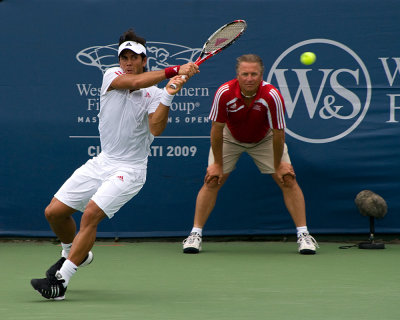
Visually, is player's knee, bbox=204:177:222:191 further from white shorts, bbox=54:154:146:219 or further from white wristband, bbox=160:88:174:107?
white wristband, bbox=160:88:174:107

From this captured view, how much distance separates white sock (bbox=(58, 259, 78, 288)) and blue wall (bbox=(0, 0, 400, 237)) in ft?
8.52

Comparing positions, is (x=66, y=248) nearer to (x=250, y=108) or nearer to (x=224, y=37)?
(x=224, y=37)

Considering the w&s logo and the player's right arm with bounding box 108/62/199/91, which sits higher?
the player's right arm with bounding box 108/62/199/91

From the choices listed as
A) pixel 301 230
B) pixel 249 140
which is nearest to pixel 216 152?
pixel 249 140

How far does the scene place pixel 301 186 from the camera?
23.2 feet

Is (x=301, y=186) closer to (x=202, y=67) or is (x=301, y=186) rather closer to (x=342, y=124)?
(x=342, y=124)

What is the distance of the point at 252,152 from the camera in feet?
22.0

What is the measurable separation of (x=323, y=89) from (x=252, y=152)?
0.90m

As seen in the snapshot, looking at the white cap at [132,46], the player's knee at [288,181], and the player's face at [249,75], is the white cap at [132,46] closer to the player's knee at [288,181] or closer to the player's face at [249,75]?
the player's face at [249,75]

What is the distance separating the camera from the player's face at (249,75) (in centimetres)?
616

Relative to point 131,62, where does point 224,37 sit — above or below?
above

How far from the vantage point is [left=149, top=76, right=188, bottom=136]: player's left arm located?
4547mm

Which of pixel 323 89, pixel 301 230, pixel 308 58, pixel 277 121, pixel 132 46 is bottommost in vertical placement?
pixel 301 230

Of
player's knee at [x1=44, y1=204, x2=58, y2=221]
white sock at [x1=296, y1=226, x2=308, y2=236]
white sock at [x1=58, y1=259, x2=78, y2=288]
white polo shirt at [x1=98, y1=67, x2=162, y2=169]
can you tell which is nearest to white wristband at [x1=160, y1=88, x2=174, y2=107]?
white polo shirt at [x1=98, y1=67, x2=162, y2=169]
